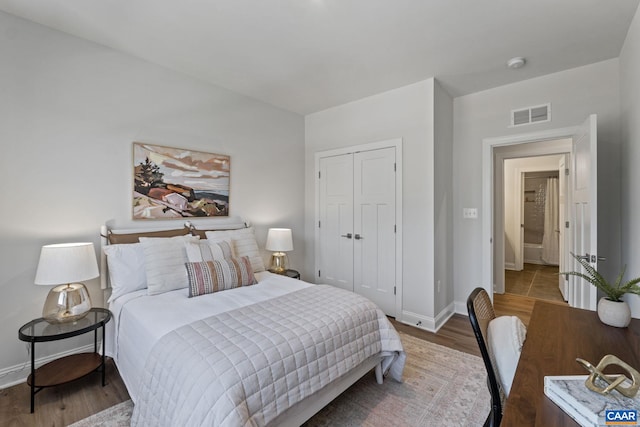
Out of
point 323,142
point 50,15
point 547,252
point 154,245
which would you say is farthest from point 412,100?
point 547,252

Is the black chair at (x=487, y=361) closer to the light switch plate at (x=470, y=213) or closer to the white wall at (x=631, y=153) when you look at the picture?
the white wall at (x=631, y=153)

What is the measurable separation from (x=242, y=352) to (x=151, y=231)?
1.83 meters

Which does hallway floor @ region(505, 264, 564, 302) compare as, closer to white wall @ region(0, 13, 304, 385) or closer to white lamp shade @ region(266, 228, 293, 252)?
white lamp shade @ region(266, 228, 293, 252)

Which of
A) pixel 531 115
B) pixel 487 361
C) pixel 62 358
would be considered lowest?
pixel 62 358

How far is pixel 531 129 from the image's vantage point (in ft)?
10.0

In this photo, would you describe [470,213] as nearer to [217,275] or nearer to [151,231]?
[217,275]

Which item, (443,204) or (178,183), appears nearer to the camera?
(178,183)

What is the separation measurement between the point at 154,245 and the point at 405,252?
2473 millimetres

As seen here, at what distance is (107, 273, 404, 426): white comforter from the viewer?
127 centimetres

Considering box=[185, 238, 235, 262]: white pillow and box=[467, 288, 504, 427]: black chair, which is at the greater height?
box=[185, 238, 235, 262]: white pillow

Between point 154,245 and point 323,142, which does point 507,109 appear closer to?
point 323,142

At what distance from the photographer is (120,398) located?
197 centimetres

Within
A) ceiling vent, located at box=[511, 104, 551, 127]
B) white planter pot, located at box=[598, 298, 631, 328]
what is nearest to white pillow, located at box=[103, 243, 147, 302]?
white planter pot, located at box=[598, 298, 631, 328]

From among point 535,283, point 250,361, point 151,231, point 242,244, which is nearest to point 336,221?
point 242,244
